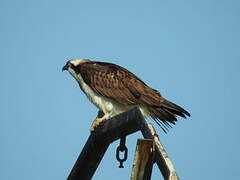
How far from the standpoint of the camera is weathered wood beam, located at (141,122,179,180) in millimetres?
3385

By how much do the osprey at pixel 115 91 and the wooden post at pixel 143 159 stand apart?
15.0 feet

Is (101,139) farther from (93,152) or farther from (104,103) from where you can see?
(104,103)

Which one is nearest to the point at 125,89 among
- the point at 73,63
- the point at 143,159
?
the point at 73,63

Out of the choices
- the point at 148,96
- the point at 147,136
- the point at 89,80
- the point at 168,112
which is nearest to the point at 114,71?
the point at 89,80

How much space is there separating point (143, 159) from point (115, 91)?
20.0ft

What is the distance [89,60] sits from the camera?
430 inches

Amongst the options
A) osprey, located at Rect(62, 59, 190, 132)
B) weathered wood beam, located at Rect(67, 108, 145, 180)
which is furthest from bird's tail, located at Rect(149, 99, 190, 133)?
weathered wood beam, located at Rect(67, 108, 145, 180)

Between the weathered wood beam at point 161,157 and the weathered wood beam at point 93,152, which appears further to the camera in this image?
Answer: the weathered wood beam at point 93,152

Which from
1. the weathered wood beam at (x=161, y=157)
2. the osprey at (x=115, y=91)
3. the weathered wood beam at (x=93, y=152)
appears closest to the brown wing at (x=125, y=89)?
the osprey at (x=115, y=91)

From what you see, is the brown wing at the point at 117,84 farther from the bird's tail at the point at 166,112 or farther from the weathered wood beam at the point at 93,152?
the weathered wood beam at the point at 93,152

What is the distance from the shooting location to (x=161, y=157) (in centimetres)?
364

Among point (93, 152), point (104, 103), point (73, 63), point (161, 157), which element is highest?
point (73, 63)

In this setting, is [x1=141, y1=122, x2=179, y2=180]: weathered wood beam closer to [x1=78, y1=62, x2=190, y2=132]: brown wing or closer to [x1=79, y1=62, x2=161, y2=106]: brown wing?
[x1=78, y1=62, x2=190, y2=132]: brown wing

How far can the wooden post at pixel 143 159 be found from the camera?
3.67 m
